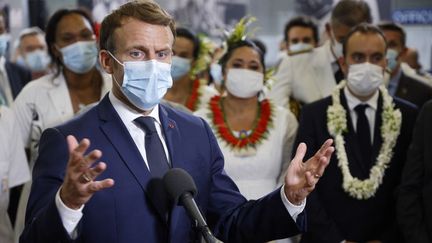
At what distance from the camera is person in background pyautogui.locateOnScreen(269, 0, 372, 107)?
4309mm

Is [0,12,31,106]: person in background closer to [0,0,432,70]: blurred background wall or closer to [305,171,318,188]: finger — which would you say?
[305,171,318,188]: finger

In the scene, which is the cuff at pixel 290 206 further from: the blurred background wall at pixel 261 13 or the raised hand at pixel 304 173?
the blurred background wall at pixel 261 13

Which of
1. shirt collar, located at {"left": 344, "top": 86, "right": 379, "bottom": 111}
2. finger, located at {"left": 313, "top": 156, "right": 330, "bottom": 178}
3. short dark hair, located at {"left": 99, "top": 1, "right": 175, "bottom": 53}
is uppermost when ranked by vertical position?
short dark hair, located at {"left": 99, "top": 1, "right": 175, "bottom": 53}

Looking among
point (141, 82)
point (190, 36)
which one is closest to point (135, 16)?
point (141, 82)

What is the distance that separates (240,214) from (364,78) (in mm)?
1555

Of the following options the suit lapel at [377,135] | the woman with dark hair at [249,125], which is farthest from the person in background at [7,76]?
the suit lapel at [377,135]

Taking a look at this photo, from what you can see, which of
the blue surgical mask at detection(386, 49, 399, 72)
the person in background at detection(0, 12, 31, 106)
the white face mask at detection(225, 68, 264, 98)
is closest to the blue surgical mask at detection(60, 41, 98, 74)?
the person in background at detection(0, 12, 31, 106)

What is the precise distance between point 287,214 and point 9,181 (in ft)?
6.10

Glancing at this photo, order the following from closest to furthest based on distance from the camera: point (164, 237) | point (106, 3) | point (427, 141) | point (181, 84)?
point (164, 237), point (427, 141), point (181, 84), point (106, 3)

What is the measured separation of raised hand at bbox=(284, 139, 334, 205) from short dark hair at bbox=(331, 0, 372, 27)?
249 centimetres

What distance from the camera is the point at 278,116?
3768 millimetres

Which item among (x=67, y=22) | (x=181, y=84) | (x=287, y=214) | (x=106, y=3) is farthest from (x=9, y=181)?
(x=106, y=3)

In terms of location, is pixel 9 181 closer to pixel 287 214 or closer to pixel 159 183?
pixel 159 183

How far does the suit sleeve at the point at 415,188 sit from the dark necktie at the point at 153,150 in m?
1.59
